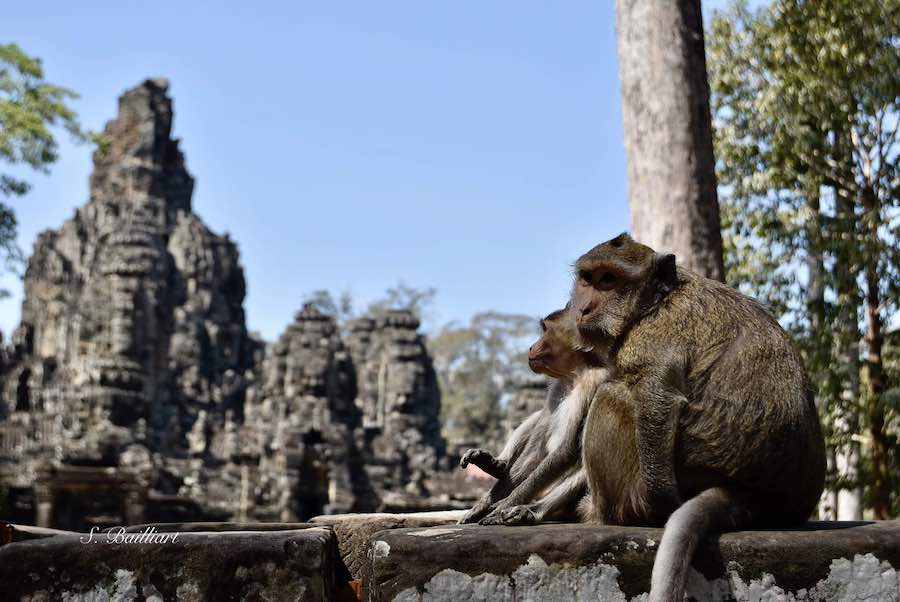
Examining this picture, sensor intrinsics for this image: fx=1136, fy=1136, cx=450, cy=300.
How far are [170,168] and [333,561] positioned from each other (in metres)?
42.3

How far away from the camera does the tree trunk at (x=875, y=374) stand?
10.9m

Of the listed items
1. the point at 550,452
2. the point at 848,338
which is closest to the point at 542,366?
the point at 550,452

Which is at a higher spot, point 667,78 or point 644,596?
point 667,78

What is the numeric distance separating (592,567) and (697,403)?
61 cm

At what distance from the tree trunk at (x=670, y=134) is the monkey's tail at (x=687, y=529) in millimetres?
2746

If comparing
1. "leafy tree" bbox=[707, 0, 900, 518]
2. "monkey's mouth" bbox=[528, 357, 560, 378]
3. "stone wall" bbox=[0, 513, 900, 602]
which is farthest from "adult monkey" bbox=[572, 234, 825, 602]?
"leafy tree" bbox=[707, 0, 900, 518]

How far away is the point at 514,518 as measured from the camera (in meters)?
3.36

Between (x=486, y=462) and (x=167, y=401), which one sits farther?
(x=167, y=401)

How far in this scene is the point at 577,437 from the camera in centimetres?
353

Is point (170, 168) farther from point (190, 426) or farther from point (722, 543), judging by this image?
point (722, 543)

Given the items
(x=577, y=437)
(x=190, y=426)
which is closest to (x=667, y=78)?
(x=577, y=437)

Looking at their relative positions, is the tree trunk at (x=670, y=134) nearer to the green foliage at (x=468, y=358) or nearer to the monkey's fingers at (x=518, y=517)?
the monkey's fingers at (x=518, y=517)

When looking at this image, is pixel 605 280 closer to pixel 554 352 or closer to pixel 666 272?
pixel 666 272

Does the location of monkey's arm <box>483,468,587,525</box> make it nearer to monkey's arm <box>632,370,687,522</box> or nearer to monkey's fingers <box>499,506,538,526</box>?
monkey's fingers <box>499,506,538,526</box>
